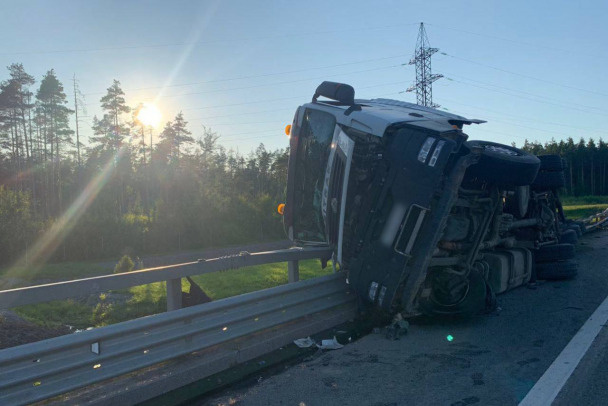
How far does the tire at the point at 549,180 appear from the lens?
839cm

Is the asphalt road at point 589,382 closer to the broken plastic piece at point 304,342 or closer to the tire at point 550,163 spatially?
the broken plastic piece at point 304,342

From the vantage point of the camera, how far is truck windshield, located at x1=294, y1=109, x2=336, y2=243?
5.78 m

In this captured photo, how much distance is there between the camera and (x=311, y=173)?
6.01 metres

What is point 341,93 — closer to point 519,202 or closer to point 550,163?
point 519,202

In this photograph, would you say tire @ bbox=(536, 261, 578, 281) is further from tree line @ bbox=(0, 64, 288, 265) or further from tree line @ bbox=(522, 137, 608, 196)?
tree line @ bbox=(522, 137, 608, 196)

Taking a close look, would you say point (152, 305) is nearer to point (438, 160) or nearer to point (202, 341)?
point (202, 341)

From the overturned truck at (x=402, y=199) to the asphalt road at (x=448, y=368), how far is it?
405 mm

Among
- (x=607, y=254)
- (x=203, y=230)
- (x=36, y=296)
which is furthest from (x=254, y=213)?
(x=36, y=296)

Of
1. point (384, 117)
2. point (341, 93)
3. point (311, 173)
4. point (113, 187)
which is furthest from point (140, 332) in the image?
point (113, 187)

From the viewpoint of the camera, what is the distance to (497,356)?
4.32m

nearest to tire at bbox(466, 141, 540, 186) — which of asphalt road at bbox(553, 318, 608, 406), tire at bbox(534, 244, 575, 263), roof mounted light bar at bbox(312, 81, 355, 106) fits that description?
roof mounted light bar at bbox(312, 81, 355, 106)

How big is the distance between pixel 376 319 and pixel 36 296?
11.7ft

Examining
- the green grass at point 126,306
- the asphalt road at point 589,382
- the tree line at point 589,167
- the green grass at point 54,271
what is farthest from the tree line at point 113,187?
the tree line at point 589,167

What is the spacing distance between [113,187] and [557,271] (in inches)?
1469
